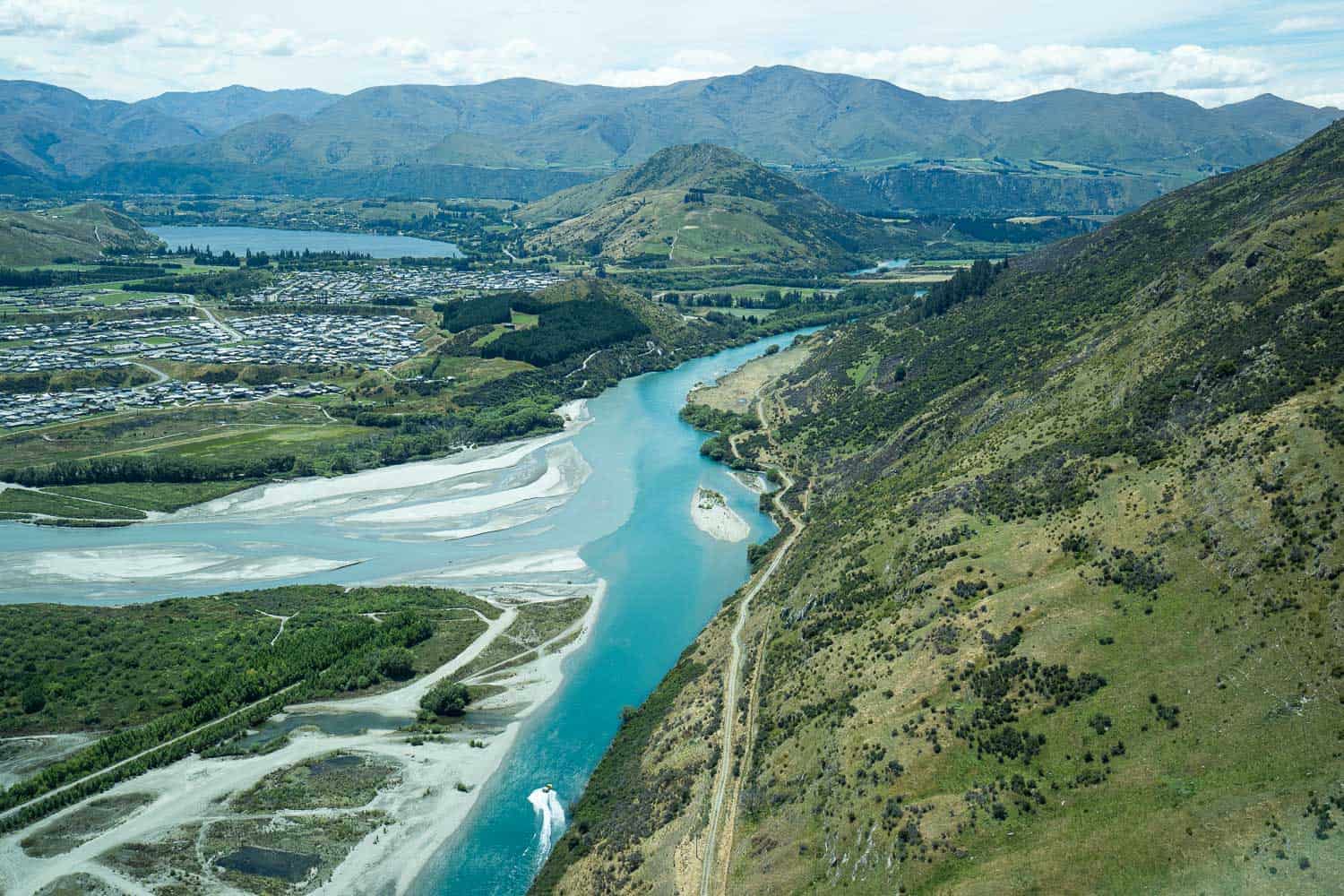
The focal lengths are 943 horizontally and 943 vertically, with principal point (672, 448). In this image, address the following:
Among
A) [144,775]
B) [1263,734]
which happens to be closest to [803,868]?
[1263,734]

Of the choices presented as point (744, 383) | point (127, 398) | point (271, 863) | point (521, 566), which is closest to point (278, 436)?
point (127, 398)

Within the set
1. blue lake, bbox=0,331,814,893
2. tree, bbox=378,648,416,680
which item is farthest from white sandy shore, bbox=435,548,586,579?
tree, bbox=378,648,416,680

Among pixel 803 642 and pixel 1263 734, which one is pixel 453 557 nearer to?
pixel 803 642

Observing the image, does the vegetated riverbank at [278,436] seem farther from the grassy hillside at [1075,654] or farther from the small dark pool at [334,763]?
the grassy hillside at [1075,654]

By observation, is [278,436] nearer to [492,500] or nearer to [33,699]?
[492,500]

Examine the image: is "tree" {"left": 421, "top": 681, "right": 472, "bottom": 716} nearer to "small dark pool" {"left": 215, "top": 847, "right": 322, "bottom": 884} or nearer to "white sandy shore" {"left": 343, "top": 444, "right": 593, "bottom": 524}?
"small dark pool" {"left": 215, "top": 847, "right": 322, "bottom": 884}
